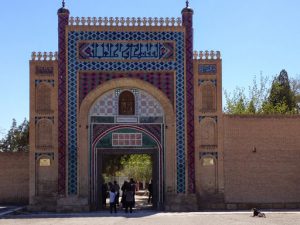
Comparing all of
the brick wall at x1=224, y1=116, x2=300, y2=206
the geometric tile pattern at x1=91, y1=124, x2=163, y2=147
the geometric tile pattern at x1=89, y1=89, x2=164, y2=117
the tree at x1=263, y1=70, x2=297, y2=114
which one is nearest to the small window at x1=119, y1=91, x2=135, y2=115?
the geometric tile pattern at x1=89, y1=89, x2=164, y2=117

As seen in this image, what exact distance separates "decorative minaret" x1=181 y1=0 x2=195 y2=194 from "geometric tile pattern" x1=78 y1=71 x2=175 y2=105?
62cm

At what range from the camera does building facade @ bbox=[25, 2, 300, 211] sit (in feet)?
68.9

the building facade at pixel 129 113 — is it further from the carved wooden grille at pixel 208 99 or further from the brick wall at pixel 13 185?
the brick wall at pixel 13 185

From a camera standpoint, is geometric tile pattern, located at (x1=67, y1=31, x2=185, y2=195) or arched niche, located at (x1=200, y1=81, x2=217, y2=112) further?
arched niche, located at (x1=200, y1=81, x2=217, y2=112)

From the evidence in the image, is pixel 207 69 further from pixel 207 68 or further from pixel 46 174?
pixel 46 174

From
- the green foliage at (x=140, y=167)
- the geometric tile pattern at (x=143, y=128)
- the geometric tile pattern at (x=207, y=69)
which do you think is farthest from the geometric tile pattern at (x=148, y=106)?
the green foliage at (x=140, y=167)

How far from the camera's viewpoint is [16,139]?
139ft

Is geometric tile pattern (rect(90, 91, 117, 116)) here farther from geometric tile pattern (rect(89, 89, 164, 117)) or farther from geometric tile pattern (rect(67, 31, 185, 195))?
geometric tile pattern (rect(67, 31, 185, 195))

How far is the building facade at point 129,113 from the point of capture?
21000 millimetres

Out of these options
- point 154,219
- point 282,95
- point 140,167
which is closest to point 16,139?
point 140,167

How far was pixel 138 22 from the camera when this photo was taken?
2164 centimetres

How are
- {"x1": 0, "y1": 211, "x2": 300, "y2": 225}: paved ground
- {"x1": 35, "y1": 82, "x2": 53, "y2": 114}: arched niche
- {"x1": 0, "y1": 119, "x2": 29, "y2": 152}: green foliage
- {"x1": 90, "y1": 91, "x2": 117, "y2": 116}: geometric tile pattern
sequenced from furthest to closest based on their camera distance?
{"x1": 0, "y1": 119, "x2": 29, "y2": 152}: green foliage → {"x1": 90, "y1": 91, "x2": 117, "y2": 116}: geometric tile pattern → {"x1": 35, "y1": 82, "x2": 53, "y2": 114}: arched niche → {"x1": 0, "y1": 211, "x2": 300, "y2": 225}: paved ground

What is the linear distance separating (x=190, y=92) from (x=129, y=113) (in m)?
2.37

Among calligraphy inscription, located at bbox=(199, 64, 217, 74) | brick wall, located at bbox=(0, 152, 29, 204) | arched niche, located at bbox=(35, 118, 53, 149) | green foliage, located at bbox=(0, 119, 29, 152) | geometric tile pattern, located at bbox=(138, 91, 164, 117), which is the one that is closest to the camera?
arched niche, located at bbox=(35, 118, 53, 149)
